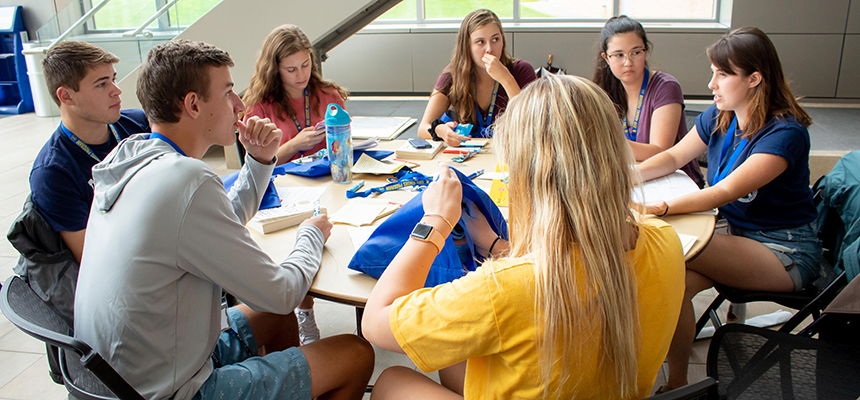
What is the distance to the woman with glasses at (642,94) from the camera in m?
2.51

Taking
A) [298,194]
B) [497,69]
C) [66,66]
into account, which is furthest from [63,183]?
[497,69]

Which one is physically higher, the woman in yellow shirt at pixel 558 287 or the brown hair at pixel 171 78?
the brown hair at pixel 171 78

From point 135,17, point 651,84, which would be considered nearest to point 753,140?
point 651,84

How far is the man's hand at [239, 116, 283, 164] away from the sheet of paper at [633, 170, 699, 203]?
1.28m

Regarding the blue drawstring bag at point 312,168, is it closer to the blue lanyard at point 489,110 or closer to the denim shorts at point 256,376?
the denim shorts at point 256,376

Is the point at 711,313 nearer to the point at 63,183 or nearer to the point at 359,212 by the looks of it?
the point at 359,212

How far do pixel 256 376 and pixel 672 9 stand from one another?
23.5 ft

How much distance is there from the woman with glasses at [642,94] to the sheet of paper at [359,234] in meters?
1.33

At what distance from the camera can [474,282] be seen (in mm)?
921

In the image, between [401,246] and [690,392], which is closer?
[690,392]

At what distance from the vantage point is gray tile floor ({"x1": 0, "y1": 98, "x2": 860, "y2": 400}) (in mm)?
2228

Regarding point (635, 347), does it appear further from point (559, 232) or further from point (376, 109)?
point (376, 109)

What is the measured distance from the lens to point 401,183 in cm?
208

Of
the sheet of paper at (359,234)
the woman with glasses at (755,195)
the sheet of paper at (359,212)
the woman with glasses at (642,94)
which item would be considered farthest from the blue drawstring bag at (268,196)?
the woman with glasses at (642,94)
